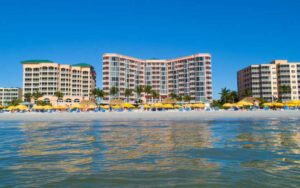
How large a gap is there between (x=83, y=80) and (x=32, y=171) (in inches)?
5005

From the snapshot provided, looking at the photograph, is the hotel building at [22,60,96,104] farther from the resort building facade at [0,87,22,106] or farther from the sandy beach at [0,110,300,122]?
the sandy beach at [0,110,300,122]

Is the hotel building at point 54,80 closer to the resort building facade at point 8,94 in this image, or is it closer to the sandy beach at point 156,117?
the resort building facade at point 8,94

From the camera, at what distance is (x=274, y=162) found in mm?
8336

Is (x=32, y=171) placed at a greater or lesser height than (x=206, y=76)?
lesser

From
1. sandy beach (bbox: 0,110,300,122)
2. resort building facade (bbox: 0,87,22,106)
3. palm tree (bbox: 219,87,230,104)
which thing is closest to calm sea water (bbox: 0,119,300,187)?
sandy beach (bbox: 0,110,300,122)

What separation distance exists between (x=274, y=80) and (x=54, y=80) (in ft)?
340

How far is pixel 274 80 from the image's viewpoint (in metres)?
130

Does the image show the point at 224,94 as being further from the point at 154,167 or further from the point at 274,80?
the point at 154,167

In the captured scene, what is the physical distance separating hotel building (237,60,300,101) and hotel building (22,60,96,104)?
257 ft

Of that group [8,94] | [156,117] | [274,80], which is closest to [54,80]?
[8,94]

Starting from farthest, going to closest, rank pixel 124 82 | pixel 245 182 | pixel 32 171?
pixel 124 82, pixel 32 171, pixel 245 182

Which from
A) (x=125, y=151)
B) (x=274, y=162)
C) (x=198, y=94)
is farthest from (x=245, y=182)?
(x=198, y=94)

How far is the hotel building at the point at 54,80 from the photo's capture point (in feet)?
399

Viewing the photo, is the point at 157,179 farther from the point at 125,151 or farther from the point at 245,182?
the point at 125,151
